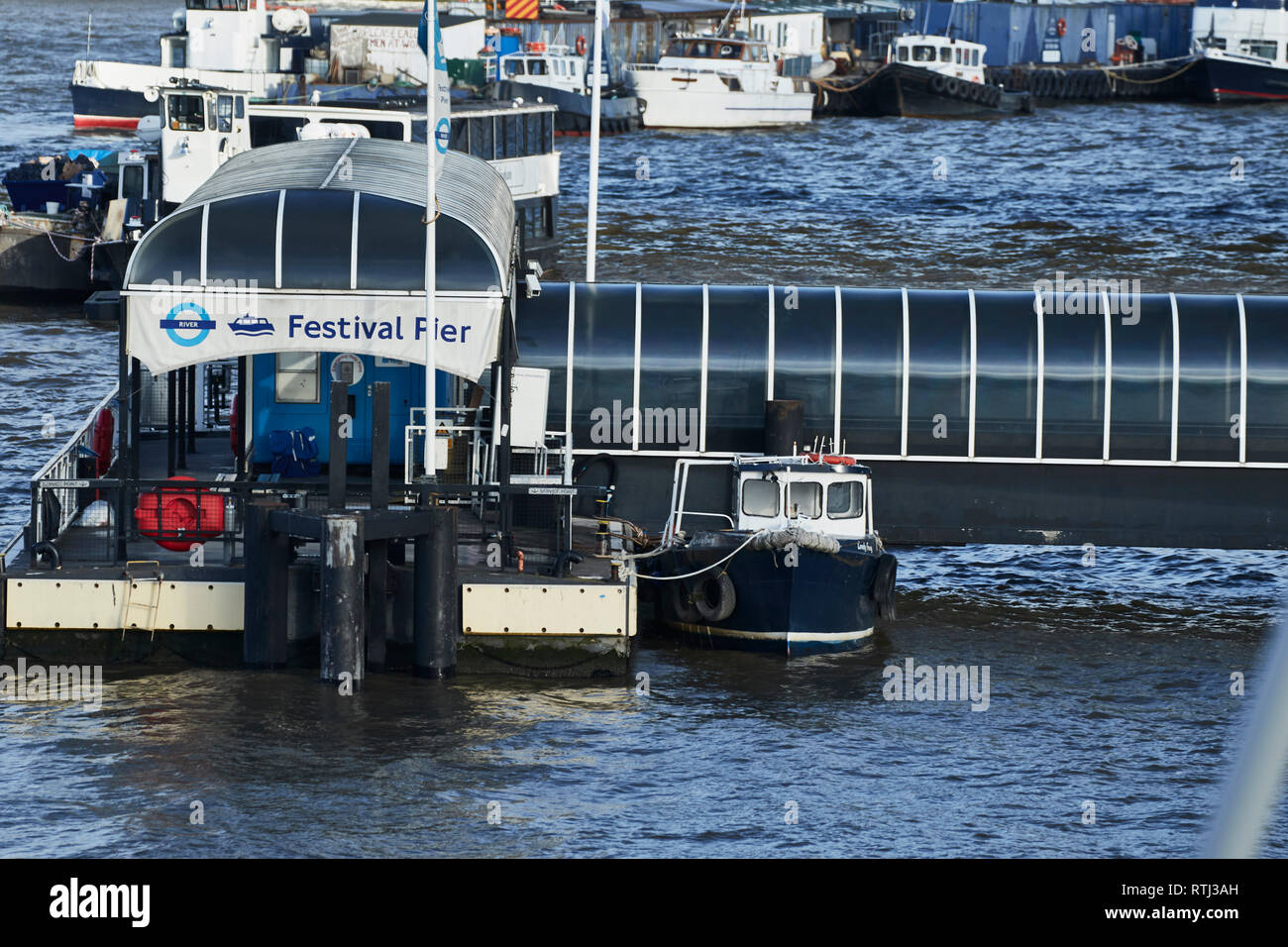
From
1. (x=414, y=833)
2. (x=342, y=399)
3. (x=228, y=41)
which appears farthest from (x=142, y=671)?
(x=228, y=41)

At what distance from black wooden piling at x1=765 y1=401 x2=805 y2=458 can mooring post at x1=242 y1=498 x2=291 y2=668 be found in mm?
8110

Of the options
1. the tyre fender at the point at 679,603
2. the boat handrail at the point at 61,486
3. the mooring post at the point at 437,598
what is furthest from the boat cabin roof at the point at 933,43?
the mooring post at the point at 437,598

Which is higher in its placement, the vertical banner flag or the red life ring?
the vertical banner flag

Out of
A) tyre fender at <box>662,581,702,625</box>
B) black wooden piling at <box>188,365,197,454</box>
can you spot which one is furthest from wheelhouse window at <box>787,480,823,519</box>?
black wooden piling at <box>188,365,197,454</box>

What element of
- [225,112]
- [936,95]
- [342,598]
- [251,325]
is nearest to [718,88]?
[936,95]

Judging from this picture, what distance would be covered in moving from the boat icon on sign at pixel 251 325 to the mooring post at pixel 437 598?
131 inches

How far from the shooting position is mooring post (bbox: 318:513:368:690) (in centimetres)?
2295

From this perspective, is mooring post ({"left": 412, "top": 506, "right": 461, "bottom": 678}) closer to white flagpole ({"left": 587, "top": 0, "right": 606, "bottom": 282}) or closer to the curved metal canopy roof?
the curved metal canopy roof

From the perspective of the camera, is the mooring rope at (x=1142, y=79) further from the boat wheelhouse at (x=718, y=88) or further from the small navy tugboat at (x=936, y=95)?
the boat wheelhouse at (x=718, y=88)

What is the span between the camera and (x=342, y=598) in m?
23.1

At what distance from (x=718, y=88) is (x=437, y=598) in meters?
87.7

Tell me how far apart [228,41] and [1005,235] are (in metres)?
44.4

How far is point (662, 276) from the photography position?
58531 mm

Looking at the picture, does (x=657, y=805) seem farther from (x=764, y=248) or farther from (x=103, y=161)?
(x=103, y=161)
